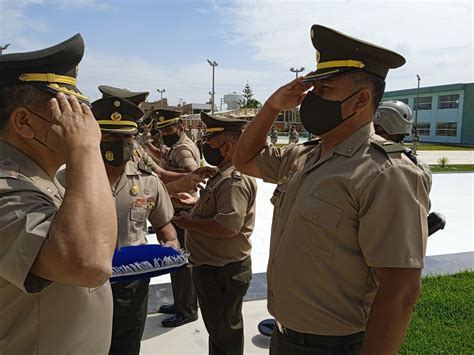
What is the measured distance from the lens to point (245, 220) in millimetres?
3166

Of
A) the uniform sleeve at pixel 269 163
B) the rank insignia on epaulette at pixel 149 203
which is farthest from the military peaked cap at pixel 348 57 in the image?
the rank insignia on epaulette at pixel 149 203

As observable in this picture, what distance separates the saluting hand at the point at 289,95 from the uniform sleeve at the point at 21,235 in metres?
1.35

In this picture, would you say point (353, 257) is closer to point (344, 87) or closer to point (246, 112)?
point (344, 87)

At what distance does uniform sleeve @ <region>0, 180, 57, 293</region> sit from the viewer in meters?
1.16

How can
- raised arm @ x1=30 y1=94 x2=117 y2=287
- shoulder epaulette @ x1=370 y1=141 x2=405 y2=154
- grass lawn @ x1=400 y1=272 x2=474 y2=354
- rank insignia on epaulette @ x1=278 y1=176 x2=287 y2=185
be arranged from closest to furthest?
1. raised arm @ x1=30 y1=94 x2=117 y2=287
2. shoulder epaulette @ x1=370 y1=141 x2=405 y2=154
3. rank insignia on epaulette @ x1=278 y1=176 x2=287 y2=185
4. grass lawn @ x1=400 y1=272 x2=474 y2=354

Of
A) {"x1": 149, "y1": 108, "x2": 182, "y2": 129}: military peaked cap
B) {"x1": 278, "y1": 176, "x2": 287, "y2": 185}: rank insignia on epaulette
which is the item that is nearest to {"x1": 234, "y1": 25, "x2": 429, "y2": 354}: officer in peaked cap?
{"x1": 278, "y1": 176, "x2": 287, "y2": 185}: rank insignia on epaulette

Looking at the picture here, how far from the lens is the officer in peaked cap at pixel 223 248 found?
2.90 m

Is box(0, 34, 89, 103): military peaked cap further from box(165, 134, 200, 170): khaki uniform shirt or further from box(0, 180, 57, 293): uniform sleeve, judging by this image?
box(165, 134, 200, 170): khaki uniform shirt

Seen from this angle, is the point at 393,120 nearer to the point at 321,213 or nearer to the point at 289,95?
the point at 289,95

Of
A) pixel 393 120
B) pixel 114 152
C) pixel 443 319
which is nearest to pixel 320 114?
pixel 114 152

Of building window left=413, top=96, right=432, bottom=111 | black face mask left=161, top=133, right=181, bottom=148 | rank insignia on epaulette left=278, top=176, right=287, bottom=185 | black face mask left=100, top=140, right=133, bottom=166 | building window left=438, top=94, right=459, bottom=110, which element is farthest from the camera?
building window left=413, top=96, right=432, bottom=111

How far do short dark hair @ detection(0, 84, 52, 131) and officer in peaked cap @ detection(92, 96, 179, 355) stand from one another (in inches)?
49.6

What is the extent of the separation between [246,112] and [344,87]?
4309 cm

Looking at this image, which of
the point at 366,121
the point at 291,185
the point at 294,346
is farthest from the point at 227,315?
the point at 366,121
